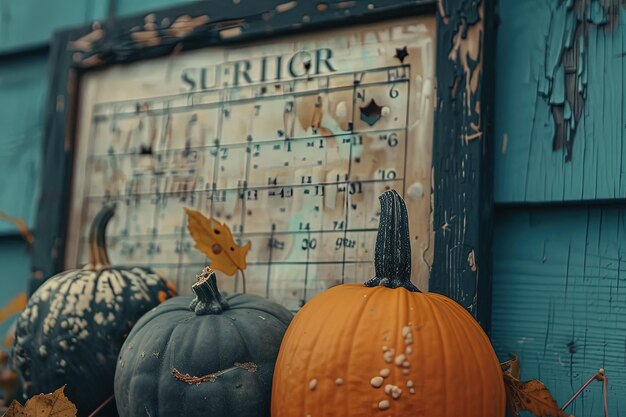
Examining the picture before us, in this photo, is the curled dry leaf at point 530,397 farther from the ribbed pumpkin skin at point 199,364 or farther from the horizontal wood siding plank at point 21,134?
the horizontal wood siding plank at point 21,134

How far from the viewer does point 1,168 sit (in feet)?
6.74

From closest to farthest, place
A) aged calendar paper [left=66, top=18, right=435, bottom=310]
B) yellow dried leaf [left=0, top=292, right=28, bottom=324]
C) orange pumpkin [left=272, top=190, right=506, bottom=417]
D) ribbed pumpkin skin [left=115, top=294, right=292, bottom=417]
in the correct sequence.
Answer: orange pumpkin [left=272, top=190, right=506, bottom=417]
ribbed pumpkin skin [left=115, top=294, right=292, bottom=417]
aged calendar paper [left=66, top=18, right=435, bottom=310]
yellow dried leaf [left=0, top=292, right=28, bottom=324]

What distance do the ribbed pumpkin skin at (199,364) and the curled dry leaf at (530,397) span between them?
0.33 m

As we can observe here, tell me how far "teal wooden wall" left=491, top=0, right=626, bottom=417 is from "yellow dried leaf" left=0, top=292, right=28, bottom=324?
111 cm

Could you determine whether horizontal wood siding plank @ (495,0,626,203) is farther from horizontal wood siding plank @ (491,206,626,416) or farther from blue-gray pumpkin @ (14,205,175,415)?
blue-gray pumpkin @ (14,205,175,415)

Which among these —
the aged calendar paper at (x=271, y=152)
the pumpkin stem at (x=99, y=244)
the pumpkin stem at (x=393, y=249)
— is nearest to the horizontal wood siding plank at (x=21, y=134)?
the aged calendar paper at (x=271, y=152)

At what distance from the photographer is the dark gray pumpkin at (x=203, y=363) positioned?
43.1 inches

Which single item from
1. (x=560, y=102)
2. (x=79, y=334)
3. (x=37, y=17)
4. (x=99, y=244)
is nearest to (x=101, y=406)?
(x=79, y=334)

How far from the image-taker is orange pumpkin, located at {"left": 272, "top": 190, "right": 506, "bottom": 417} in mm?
990

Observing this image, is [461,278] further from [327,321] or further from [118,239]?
[118,239]

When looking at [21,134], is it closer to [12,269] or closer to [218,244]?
[12,269]

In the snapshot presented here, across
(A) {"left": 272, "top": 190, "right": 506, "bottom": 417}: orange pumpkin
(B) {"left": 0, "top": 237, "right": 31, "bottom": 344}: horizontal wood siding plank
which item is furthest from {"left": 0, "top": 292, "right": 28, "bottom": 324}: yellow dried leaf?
(A) {"left": 272, "top": 190, "right": 506, "bottom": 417}: orange pumpkin

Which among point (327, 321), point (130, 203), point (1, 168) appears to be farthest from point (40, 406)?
point (1, 168)

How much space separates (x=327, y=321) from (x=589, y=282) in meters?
0.47
